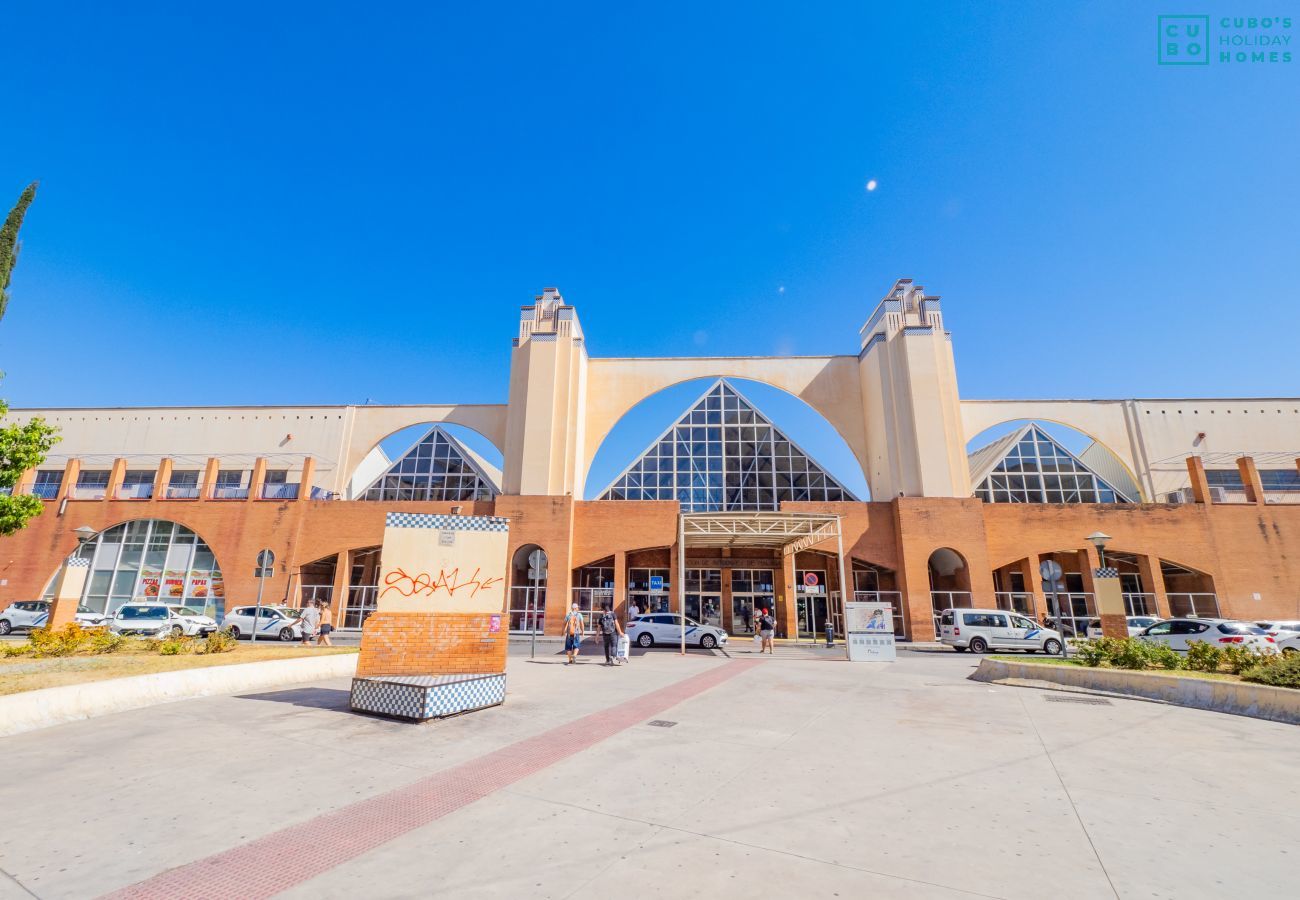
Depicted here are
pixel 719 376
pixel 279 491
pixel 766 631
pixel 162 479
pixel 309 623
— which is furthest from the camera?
pixel 719 376

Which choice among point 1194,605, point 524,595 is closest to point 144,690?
point 524,595

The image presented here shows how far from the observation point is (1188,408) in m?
33.6

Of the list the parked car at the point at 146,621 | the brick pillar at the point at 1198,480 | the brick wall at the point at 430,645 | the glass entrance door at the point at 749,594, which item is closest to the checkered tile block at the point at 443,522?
the brick wall at the point at 430,645

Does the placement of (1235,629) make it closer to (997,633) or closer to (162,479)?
(997,633)

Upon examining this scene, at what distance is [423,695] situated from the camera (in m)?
8.16

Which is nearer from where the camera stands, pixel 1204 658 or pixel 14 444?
pixel 1204 658

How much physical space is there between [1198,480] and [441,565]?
120ft

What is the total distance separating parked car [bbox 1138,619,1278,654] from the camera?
1756 cm

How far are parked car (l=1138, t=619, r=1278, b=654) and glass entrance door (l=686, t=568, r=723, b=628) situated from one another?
16585mm

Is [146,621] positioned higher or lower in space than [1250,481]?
lower

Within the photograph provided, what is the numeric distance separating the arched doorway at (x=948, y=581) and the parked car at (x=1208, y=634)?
25.9 ft

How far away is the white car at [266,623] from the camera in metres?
23.0

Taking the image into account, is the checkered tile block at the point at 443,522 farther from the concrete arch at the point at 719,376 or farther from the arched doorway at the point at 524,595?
the concrete arch at the point at 719,376

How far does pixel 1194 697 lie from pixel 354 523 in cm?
3175
